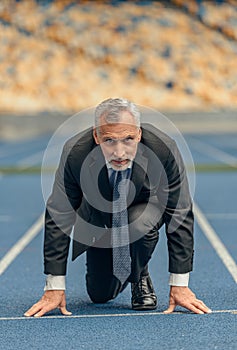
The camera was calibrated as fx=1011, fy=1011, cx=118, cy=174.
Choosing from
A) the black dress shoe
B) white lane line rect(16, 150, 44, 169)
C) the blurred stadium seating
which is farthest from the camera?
the blurred stadium seating

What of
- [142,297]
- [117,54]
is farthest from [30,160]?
[117,54]

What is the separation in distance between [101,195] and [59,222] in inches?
11.2

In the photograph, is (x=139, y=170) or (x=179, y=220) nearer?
(x=139, y=170)

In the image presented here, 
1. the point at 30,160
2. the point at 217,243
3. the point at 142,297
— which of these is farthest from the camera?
the point at 30,160

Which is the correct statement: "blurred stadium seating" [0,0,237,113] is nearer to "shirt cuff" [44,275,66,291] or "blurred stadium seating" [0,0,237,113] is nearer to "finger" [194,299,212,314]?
"finger" [194,299,212,314]

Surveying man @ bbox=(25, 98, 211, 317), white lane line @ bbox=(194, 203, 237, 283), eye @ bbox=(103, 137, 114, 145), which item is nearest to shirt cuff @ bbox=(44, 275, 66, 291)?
man @ bbox=(25, 98, 211, 317)

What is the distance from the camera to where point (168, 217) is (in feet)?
19.1

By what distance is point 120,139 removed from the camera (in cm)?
541

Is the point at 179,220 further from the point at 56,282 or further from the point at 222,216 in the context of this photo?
the point at 222,216

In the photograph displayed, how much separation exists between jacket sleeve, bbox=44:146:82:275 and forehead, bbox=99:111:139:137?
46 centimetres

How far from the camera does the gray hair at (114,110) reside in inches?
210

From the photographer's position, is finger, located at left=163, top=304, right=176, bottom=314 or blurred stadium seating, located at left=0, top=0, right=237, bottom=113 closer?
finger, located at left=163, top=304, right=176, bottom=314

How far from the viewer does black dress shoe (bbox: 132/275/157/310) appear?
6.22m

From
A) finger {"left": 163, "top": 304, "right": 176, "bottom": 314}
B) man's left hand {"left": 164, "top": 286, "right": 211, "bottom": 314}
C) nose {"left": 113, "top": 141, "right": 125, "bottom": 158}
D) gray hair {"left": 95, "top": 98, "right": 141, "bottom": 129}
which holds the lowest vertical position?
finger {"left": 163, "top": 304, "right": 176, "bottom": 314}
